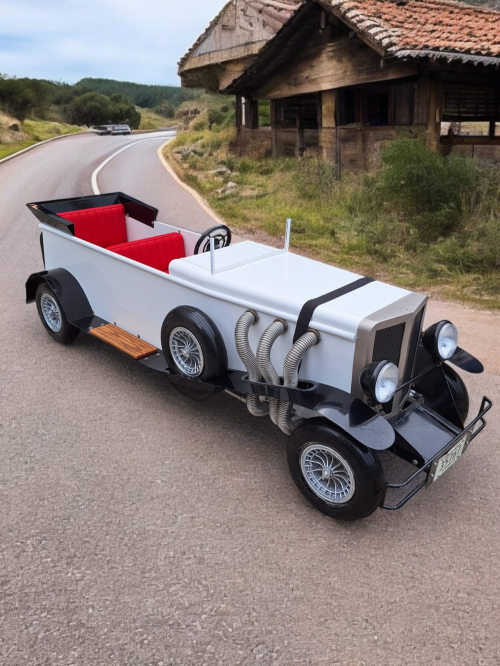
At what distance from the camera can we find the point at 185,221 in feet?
43.1

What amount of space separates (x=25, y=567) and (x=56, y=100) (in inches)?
3231

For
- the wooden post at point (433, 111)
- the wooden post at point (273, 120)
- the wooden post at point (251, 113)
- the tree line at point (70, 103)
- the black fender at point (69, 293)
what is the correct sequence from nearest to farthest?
1. the black fender at point (69, 293)
2. the wooden post at point (433, 111)
3. the wooden post at point (273, 120)
4. the wooden post at point (251, 113)
5. the tree line at point (70, 103)

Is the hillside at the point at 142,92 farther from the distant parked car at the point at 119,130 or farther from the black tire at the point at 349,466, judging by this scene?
the black tire at the point at 349,466

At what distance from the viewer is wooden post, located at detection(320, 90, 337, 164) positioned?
52.0 feet

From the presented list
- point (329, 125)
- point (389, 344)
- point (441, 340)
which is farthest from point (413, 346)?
point (329, 125)

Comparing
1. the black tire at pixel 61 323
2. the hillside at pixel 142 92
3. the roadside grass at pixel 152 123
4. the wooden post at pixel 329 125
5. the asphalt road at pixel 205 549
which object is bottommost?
the asphalt road at pixel 205 549

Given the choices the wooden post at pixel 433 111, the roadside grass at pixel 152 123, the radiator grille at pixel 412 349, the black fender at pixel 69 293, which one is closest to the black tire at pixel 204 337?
the radiator grille at pixel 412 349

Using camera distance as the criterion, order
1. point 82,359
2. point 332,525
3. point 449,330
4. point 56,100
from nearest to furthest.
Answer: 1. point 332,525
2. point 449,330
3. point 82,359
4. point 56,100

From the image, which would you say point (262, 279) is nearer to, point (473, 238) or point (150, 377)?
point (150, 377)

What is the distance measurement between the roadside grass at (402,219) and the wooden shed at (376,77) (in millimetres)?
1631

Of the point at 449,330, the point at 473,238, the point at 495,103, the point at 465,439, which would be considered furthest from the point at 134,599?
the point at 495,103

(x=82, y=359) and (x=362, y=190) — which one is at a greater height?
(x=362, y=190)

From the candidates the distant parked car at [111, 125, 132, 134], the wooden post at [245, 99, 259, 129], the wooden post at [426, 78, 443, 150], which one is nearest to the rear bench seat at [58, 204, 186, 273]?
the wooden post at [426, 78, 443, 150]

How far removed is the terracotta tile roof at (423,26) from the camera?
11.7 m
